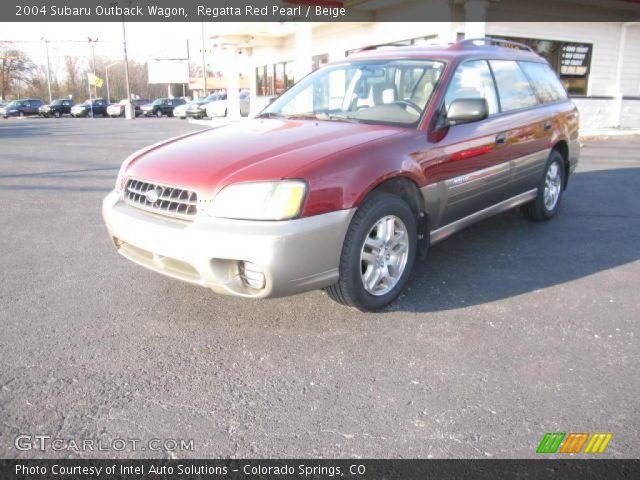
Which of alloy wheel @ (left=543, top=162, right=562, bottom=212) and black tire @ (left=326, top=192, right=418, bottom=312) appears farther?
alloy wheel @ (left=543, top=162, right=562, bottom=212)

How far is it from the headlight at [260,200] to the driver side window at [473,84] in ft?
5.41

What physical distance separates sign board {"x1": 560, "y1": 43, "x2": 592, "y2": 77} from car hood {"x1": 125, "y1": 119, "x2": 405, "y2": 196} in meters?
15.1

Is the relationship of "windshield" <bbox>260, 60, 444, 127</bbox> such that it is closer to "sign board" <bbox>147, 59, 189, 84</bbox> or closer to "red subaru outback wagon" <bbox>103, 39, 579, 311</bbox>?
"red subaru outback wagon" <bbox>103, 39, 579, 311</bbox>

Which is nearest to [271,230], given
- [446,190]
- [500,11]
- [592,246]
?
[446,190]

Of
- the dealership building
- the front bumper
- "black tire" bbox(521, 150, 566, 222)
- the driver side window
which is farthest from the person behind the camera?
the dealership building

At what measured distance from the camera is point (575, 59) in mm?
16422

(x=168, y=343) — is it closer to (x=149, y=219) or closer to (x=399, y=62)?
(x=149, y=219)

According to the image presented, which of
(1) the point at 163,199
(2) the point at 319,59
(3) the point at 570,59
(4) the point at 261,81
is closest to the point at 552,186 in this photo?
(1) the point at 163,199

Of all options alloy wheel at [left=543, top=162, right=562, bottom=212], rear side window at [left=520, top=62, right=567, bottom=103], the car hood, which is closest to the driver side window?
the car hood

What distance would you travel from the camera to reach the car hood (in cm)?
298

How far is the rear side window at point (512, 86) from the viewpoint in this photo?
464 cm

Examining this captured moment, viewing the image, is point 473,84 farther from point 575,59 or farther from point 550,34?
point 575,59

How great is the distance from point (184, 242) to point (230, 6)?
21193mm

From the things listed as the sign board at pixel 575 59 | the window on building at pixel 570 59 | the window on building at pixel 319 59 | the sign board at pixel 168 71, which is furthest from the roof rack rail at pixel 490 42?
the sign board at pixel 168 71
